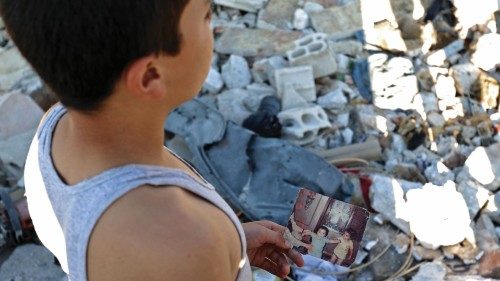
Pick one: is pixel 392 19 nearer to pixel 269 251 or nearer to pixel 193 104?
pixel 193 104

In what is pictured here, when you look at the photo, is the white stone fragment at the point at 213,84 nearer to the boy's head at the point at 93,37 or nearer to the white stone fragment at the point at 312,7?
the white stone fragment at the point at 312,7

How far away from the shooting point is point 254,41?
5621 mm

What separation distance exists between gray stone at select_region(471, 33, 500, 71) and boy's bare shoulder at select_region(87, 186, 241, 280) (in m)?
4.53

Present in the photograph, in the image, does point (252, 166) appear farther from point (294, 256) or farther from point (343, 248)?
point (294, 256)

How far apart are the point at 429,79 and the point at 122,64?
4.38 meters

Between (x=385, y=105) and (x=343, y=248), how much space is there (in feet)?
8.98

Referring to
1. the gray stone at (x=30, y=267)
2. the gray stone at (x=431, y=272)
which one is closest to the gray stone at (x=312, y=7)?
the gray stone at (x=431, y=272)

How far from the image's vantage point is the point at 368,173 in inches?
169

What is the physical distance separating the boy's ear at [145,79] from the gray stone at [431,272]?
9.10ft

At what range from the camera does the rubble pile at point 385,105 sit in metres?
3.76

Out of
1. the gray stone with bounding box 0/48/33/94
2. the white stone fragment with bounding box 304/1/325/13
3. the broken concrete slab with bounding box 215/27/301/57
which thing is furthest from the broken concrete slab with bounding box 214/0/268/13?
the gray stone with bounding box 0/48/33/94

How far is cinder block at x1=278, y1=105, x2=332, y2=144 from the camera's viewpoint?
455cm

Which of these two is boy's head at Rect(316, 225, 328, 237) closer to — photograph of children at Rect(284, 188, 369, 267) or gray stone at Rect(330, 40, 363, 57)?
photograph of children at Rect(284, 188, 369, 267)

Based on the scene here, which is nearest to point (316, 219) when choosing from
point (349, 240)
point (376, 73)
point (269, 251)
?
point (349, 240)
